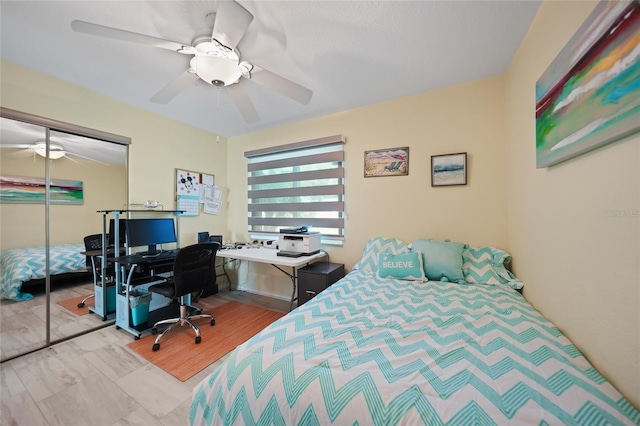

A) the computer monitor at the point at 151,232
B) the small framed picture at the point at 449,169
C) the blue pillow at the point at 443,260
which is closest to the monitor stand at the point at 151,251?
the computer monitor at the point at 151,232

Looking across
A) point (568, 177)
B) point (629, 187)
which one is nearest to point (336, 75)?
point (568, 177)

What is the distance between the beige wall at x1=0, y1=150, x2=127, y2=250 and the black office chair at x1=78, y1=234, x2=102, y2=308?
0.06 metres

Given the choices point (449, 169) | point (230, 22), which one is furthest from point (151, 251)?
point (449, 169)

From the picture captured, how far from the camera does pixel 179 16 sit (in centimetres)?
147

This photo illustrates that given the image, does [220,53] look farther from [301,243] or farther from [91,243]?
[91,243]

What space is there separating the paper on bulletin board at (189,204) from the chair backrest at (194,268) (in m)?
1.12

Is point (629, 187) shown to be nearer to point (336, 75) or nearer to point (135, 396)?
point (336, 75)

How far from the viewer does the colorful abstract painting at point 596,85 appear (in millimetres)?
785

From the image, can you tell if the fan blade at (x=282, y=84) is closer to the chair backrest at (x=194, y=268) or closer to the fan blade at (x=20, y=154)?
the chair backrest at (x=194, y=268)

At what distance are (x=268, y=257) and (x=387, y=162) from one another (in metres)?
1.79

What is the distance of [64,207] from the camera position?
2.24 metres

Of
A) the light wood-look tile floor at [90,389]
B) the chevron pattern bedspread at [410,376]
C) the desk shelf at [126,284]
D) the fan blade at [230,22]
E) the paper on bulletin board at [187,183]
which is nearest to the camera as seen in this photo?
the chevron pattern bedspread at [410,376]

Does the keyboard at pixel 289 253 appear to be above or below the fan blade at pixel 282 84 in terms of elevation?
below

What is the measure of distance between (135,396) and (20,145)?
2381 millimetres
